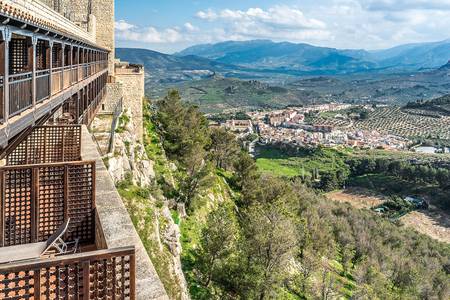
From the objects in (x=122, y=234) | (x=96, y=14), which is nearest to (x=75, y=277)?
(x=122, y=234)

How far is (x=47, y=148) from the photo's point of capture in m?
7.46

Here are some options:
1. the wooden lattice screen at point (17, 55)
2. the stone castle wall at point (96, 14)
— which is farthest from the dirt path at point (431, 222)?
the wooden lattice screen at point (17, 55)

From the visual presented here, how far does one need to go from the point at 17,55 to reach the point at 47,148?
17.9 feet

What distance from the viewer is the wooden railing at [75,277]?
2.60 meters

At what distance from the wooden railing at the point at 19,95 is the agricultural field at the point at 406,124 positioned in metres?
134

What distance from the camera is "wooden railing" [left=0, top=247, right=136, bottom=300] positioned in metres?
2.60

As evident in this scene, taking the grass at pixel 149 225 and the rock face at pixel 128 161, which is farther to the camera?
the rock face at pixel 128 161

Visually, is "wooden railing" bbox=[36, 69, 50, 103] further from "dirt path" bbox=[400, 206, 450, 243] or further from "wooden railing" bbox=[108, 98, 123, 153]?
"dirt path" bbox=[400, 206, 450, 243]

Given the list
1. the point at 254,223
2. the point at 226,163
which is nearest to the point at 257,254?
the point at 254,223

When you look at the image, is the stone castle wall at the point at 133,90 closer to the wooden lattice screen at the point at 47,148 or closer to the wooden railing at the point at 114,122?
the wooden railing at the point at 114,122

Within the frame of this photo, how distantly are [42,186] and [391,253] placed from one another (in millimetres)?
44491

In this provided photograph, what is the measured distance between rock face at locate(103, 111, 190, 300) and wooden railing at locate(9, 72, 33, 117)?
10.1 m

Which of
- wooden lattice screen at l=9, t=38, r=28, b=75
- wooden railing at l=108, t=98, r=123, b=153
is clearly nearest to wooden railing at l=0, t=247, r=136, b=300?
wooden lattice screen at l=9, t=38, r=28, b=75

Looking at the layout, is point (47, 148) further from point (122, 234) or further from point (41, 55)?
point (41, 55)
